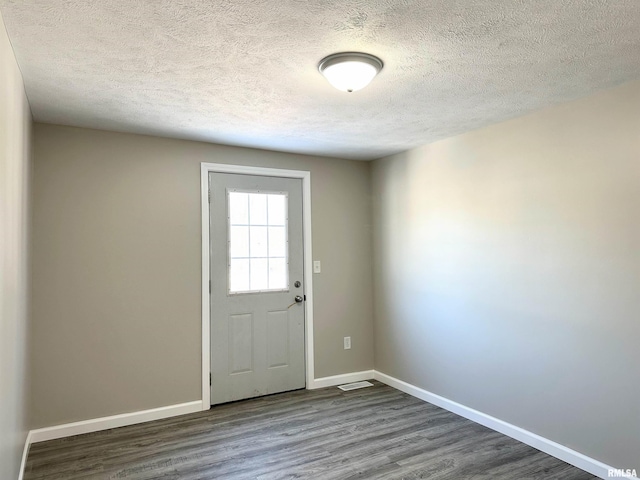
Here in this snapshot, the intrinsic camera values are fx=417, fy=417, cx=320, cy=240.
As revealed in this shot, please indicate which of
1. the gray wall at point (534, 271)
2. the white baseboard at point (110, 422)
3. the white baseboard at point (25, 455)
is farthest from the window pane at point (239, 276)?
the white baseboard at point (25, 455)

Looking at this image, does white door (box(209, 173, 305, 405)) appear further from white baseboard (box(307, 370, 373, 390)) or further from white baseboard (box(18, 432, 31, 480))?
white baseboard (box(18, 432, 31, 480))

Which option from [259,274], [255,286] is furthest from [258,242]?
[255,286]

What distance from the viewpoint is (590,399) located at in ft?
8.41

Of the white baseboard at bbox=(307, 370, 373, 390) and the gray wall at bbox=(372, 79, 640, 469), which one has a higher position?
the gray wall at bbox=(372, 79, 640, 469)

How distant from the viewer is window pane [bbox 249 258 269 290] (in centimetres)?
391

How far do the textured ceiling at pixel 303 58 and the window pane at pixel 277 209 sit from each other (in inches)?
36.5

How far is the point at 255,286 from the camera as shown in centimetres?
391

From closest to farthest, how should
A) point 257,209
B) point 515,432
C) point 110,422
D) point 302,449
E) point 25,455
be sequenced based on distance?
point 25,455 < point 302,449 < point 515,432 < point 110,422 < point 257,209

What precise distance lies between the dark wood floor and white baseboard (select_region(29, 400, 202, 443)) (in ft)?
0.21

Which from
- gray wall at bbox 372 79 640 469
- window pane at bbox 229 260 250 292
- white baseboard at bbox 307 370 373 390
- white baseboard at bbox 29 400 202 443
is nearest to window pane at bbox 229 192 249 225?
window pane at bbox 229 260 250 292

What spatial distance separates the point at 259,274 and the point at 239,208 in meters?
0.65

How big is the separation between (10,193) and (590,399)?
3392 mm

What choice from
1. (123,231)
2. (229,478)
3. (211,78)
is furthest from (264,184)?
(229,478)

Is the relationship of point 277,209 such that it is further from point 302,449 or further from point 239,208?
point 302,449
